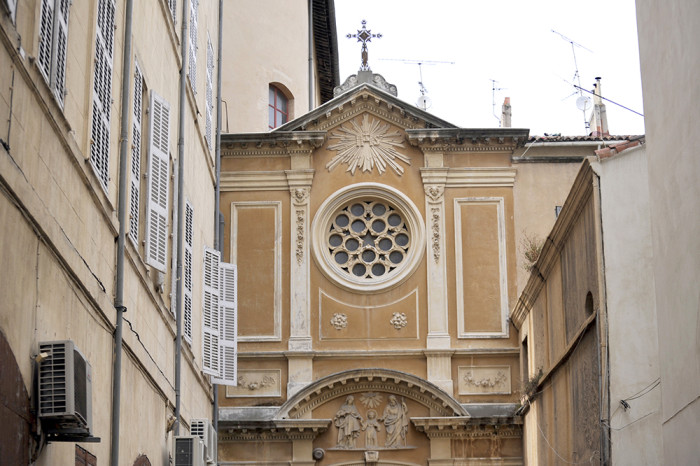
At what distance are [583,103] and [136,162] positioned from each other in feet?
62.5

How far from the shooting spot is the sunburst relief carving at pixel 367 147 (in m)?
24.0

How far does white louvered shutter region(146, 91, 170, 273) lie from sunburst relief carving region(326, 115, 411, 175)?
11.2 m

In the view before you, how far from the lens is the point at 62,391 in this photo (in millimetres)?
7551

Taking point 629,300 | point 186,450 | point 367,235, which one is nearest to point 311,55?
point 367,235

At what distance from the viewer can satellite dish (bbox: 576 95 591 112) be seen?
29.1 meters

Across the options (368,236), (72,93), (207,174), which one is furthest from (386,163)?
(72,93)

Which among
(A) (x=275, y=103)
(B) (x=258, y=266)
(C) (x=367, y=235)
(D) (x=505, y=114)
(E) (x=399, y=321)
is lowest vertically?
(E) (x=399, y=321)

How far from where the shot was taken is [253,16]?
94.8 feet

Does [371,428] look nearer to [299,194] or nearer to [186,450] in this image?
[299,194]

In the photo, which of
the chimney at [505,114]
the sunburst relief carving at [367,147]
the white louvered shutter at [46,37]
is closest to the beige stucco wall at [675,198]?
the white louvered shutter at [46,37]

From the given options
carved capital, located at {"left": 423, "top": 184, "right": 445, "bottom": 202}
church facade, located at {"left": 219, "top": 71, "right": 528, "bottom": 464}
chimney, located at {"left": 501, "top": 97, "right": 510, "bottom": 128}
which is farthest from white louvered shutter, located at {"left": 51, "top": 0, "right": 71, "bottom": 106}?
chimney, located at {"left": 501, "top": 97, "right": 510, "bottom": 128}

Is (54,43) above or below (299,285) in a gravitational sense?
below

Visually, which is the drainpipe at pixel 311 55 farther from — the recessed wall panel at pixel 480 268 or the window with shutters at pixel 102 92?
the window with shutters at pixel 102 92

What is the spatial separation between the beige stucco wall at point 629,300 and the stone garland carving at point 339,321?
9.55 meters
